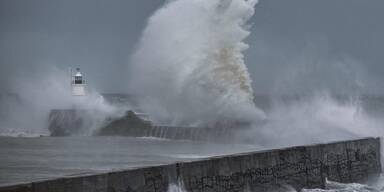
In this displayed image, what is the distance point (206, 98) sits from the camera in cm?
2498

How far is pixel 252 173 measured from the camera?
1005 centimetres

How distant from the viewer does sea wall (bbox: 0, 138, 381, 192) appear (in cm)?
786

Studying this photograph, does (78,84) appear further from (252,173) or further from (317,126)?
(252,173)

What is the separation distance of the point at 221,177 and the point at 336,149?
3.62 meters

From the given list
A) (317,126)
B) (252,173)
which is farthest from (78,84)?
(252,173)

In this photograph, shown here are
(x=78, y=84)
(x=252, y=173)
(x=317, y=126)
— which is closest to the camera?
(x=252, y=173)

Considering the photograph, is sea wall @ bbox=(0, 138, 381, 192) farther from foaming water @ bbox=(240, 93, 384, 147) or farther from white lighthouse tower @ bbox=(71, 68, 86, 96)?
white lighthouse tower @ bbox=(71, 68, 86, 96)

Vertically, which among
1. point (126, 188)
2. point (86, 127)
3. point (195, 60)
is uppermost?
point (195, 60)

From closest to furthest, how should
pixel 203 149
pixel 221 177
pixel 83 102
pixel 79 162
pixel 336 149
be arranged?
pixel 221 177
pixel 336 149
pixel 79 162
pixel 203 149
pixel 83 102

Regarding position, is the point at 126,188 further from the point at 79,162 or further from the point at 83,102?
the point at 83,102

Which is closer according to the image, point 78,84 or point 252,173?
point 252,173

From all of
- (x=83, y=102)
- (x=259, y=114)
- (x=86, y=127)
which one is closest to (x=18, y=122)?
(x=83, y=102)

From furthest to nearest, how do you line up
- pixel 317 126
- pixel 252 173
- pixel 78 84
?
1. pixel 78 84
2. pixel 317 126
3. pixel 252 173

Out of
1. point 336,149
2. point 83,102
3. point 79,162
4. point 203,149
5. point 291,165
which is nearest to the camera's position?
point 291,165
